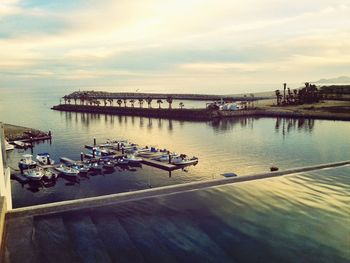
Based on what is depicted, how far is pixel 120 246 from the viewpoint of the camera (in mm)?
6555

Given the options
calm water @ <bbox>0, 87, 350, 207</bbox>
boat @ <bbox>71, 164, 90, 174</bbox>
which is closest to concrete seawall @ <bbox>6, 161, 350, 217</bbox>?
calm water @ <bbox>0, 87, 350, 207</bbox>

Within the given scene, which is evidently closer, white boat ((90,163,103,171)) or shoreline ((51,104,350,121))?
white boat ((90,163,103,171))

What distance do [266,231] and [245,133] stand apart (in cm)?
6119

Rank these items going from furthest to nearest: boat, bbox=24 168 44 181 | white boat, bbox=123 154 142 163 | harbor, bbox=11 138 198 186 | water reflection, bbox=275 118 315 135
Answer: water reflection, bbox=275 118 315 135
white boat, bbox=123 154 142 163
harbor, bbox=11 138 198 186
boat, bbox=24 168 44 181

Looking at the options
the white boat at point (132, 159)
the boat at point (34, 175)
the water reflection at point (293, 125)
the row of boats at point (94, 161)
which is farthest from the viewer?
the water reflection at point (293, 125)

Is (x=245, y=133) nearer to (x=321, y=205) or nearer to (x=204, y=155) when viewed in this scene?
(x=204, y=155)

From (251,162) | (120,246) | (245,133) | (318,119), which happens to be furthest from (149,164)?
(318,119)

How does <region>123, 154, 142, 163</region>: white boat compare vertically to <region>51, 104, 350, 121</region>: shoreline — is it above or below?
below

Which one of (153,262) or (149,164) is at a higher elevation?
(153,262)

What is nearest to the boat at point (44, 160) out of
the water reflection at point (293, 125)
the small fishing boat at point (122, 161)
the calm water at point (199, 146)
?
the calm water at point (199, 146)

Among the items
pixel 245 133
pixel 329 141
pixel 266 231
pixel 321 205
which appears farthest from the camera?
pixel 245 133

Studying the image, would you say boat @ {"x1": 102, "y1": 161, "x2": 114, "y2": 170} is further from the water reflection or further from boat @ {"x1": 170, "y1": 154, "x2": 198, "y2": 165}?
the water reflection

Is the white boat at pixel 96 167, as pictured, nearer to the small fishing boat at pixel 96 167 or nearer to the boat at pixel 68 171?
the small fishing boat at pixel 96 167

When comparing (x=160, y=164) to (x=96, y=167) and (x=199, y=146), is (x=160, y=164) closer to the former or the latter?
(x=96, y=167)
